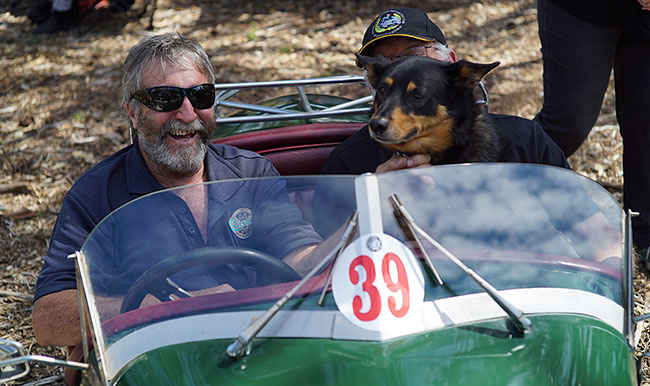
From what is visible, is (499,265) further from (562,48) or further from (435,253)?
(562,48)

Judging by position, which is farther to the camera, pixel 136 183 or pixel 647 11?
pixel 647 11

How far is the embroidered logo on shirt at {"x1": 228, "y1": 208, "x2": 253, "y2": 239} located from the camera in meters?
2.01

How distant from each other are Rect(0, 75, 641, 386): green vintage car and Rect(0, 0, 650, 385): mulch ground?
2.17 meters

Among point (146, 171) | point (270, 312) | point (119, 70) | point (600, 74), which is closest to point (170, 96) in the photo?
point (146, 171)

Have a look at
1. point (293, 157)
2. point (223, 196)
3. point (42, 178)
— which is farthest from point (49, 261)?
point (42, 178)

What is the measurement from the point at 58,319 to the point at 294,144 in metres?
1.57

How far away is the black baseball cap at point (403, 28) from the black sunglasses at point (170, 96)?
908 mm

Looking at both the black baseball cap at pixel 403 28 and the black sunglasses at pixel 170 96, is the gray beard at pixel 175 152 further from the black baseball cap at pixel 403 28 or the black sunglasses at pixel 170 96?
the black baseball cap at pixel 403 28

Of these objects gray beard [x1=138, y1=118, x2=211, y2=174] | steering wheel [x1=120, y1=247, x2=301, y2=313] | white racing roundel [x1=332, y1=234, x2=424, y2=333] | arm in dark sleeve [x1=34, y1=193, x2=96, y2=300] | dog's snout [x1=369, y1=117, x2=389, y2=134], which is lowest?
arm in dark sleeve [x1=34, y1=193, x2=96, y2=300]

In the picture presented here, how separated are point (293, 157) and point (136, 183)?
95cm

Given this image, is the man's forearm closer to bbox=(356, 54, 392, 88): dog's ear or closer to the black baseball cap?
bbox=(356, 54, 392, 88): dog's ear

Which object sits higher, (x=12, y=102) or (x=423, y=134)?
(x=423, y=134)

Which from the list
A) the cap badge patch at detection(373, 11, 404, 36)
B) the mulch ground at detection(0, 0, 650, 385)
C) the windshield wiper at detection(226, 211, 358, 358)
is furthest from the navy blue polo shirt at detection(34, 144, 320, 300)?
the mulch ground at detection(0, 0, 650, 385)

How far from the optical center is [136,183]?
110 inches
